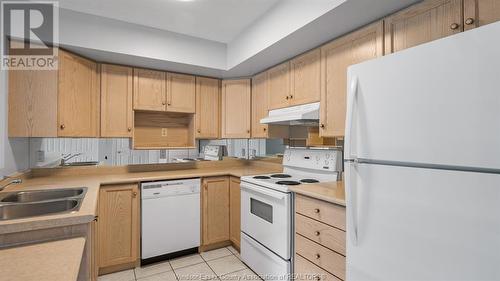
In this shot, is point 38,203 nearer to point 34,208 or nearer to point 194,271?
point 34,208

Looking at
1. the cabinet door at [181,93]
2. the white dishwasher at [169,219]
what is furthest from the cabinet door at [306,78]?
the white dishwasher at [169,219]

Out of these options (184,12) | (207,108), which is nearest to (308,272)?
(207,108)

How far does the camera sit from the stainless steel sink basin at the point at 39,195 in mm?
1713

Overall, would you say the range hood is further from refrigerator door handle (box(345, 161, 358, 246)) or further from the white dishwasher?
the white dishwasher

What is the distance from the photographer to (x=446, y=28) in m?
1.40

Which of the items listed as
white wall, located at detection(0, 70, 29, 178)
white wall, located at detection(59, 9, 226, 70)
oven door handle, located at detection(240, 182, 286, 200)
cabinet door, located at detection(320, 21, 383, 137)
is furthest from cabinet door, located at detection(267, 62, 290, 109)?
white wall, located at detection(0, 70, 29, 178)

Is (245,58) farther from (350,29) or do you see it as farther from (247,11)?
(350,29)

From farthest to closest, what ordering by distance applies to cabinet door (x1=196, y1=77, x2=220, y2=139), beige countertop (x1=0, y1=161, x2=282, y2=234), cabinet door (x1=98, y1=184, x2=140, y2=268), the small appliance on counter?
the small appliance on counter < cabinet door (x1=196, y1=77, x2=220, y2=139) < cabinet door (x1=98, y1=184, x2=140, y2=268) < beige countertop (x1=0, y1=161, x2=282, y2=234)

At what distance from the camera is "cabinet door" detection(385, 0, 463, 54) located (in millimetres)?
1376

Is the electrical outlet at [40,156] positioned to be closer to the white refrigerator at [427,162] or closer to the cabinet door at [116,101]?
→ the cabinet door at [116,101]

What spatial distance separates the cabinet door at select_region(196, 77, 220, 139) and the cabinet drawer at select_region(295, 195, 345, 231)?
5.76 ft

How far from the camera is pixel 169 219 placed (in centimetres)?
261

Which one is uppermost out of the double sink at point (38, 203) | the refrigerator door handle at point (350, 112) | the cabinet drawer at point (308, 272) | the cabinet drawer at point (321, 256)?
the refrigerator door handle at point (350, 112)

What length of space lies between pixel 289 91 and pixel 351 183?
1.55m
